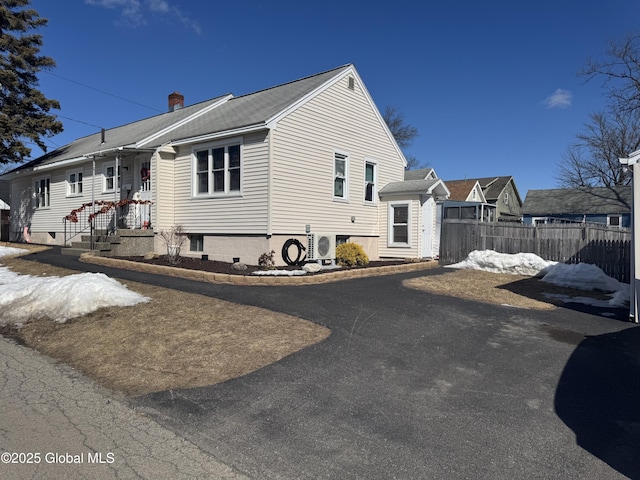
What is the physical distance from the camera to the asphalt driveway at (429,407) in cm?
307

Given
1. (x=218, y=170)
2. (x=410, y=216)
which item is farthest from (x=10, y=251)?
(x=410, y=216)

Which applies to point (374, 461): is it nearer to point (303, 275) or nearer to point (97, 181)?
point (303, 275)

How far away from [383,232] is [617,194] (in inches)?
1112

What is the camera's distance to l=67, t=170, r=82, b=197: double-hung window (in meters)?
19.2

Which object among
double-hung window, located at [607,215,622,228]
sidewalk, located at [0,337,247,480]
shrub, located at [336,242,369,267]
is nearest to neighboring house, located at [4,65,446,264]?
shrub, located at [336,242,369,267]

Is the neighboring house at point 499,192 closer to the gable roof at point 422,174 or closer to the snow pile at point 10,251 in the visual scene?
the gable roof at point 422,174

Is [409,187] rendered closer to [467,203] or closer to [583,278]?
[583,278]

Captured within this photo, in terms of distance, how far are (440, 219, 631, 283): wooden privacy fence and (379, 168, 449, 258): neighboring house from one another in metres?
0.78

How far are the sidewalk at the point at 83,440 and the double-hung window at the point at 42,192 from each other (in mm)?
20149

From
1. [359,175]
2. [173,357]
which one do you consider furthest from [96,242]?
[173,357]

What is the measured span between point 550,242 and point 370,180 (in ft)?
22.8

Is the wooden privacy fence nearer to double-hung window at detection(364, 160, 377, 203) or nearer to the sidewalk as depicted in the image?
double-hung window at detection(364, 160, 377, 203)

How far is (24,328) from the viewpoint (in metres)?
6.81

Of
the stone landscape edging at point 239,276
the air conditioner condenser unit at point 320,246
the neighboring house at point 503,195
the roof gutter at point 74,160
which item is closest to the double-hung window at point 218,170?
the roof gutter at point 74,160
